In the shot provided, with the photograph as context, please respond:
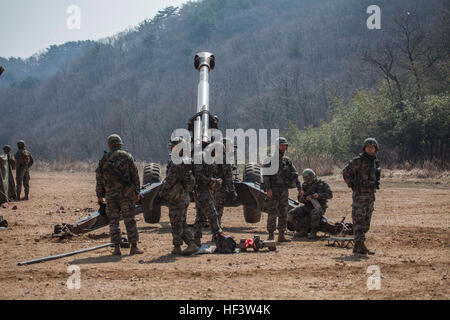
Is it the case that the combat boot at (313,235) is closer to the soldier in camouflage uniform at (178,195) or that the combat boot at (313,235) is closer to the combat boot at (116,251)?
the soldier in camouflage uniform at (178,195)

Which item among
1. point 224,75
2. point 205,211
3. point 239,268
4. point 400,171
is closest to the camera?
point 239,268

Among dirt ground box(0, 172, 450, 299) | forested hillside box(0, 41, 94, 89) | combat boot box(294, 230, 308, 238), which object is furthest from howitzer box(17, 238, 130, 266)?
forested hillside box(0, 41, 94, 89)

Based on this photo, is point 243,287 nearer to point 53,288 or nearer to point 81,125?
point 53,288

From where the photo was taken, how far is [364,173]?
8781 millimetres

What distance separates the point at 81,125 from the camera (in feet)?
213

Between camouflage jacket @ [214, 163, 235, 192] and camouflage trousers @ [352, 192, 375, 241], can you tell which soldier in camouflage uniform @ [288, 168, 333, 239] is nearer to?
camouflage jacket @ [214, 163, 235, 192]

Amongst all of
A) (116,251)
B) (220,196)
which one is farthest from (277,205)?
(116,251)

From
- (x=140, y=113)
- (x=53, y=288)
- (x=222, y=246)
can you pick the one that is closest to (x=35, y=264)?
(x=53, y=288)

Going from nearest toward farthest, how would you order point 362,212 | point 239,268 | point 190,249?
point 239,268, point 362,212, point 190,249

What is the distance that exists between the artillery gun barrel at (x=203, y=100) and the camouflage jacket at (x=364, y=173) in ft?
10.8

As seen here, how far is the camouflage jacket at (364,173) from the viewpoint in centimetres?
875

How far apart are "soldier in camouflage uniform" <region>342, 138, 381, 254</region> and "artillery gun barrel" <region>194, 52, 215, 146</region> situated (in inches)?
132

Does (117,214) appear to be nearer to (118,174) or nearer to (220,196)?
(118,174)

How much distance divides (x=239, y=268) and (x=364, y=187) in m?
2.48
